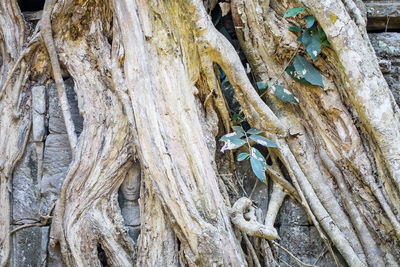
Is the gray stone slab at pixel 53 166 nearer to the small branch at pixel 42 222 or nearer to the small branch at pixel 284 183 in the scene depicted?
the small branch at pixel 42 222

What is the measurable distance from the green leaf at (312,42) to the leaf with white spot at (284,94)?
163 mm

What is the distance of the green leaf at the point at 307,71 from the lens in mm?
1432

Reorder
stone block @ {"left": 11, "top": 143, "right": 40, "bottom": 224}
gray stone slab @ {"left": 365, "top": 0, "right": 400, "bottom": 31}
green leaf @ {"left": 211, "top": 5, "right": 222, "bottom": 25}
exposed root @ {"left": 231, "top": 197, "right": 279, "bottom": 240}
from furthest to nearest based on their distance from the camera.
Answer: gray stone slab @ {"left": 365, "top": 0, "right": 400, "bottom": 31} < green leaf @ {"left": 211, "top": 5, "right": 222, "bottom": 25} < stone block @ {"left": 11, "top": 143, "right": 40, "bottom": 224} < exposed root @ {"left": 231, "top": 197, "right": 279, "bottom": 240}

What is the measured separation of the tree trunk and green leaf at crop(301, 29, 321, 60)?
0.05 metres

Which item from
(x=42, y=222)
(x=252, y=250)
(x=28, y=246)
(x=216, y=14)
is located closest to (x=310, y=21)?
(x=216, y=14)

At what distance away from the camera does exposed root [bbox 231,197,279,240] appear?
1219mm

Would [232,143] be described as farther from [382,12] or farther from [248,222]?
[382,12]

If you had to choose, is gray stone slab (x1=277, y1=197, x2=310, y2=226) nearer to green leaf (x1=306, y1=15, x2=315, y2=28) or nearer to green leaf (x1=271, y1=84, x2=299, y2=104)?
green leaf (x1=271, y1=84, x2=299, y2=104)

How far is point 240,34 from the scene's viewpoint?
1559 millimetres

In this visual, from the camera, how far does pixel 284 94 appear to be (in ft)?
4.86

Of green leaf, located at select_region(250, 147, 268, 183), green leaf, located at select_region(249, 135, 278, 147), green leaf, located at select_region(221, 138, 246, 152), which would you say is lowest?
green leaf, located at select_region(250, 147, 268, 183)

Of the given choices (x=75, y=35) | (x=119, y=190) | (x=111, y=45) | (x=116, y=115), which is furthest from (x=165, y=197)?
(x=75, y=35)

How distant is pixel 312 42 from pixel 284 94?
23 cm

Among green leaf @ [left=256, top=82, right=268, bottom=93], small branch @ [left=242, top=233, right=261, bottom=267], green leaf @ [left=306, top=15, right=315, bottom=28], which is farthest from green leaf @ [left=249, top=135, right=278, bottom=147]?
green leaf @ [left=306, top=15, right=315, bottom=28]
